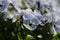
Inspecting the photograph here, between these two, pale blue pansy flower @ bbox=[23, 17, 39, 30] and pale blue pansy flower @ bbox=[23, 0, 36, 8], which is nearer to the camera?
pale blue pansy flower @ bbox=[23, 17, 39, 30]

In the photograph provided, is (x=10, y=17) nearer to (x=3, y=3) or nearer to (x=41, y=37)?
(x=3, y=3)

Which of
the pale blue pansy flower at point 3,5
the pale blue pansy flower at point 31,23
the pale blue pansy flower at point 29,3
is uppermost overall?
the pale blue pansy flower at point 3,5

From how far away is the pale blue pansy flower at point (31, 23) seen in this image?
131 centimetres

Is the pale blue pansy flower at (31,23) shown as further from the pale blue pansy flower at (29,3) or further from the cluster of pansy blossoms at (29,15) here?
the pale blue pansy flower at (29,3)

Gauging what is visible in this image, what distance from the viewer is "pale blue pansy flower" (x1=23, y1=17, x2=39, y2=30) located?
4.31 ft

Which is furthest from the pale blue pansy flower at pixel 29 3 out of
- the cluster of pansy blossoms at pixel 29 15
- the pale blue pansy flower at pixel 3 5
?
the pale blue pansy flower at pixel 3 5

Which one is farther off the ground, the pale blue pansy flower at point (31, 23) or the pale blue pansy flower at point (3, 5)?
the pale blue pansy flower at point (3, 5)

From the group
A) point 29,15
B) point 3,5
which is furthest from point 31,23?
point 3,5

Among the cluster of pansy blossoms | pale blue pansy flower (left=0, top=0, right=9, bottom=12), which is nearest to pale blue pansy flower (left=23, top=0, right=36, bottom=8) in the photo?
the cluster of pansy blossoms

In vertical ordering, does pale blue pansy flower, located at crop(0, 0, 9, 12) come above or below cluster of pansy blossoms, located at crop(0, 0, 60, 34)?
above

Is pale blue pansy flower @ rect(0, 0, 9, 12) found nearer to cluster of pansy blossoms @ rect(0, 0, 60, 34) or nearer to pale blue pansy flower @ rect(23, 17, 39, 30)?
cluster of pansy blossoms @ rect(0, 0, 60, 34)

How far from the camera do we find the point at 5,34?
4.41 ft

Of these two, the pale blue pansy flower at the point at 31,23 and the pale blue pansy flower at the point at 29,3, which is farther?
the pale blue pansy flower at the point at 29,3

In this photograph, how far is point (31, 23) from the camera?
1.36m
